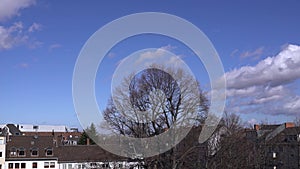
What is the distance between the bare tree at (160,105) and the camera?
22547mm

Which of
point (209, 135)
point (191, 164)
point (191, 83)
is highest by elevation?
point (191, 83)

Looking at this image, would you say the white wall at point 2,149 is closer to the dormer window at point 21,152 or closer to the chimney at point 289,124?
the dormer window at point 21,152

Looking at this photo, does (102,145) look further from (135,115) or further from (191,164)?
(191,164)

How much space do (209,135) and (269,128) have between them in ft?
95.0

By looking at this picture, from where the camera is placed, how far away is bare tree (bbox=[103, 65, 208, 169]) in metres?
22.5

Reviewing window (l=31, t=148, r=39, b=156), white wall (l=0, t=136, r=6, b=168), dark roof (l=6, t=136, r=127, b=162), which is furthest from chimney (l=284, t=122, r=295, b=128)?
white wall (l=0, t=136, r=6, b=168)

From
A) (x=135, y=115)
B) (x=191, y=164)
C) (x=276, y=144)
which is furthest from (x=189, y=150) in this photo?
(x=276, y=144)

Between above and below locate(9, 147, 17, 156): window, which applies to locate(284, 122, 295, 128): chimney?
above

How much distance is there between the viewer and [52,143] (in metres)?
47.7

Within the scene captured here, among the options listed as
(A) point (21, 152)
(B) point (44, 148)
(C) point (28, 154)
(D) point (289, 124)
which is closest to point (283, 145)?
(D) point (289, 124)

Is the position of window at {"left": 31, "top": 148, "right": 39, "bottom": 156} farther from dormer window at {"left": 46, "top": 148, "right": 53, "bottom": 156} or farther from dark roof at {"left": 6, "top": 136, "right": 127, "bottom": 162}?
dormer window at {"left": 46, "top": 148, "right": 53, "bottom": 156}

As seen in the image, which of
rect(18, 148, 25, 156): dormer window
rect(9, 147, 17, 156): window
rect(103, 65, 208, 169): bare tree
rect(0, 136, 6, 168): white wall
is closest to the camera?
rect(103, 65, 208, 169): bare tree

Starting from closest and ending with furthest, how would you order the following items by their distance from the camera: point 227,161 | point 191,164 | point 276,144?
point 191,164 < point 227,161 < point 276,144

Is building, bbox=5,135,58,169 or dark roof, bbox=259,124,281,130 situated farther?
dark roof, bbox=259,124,281,130
